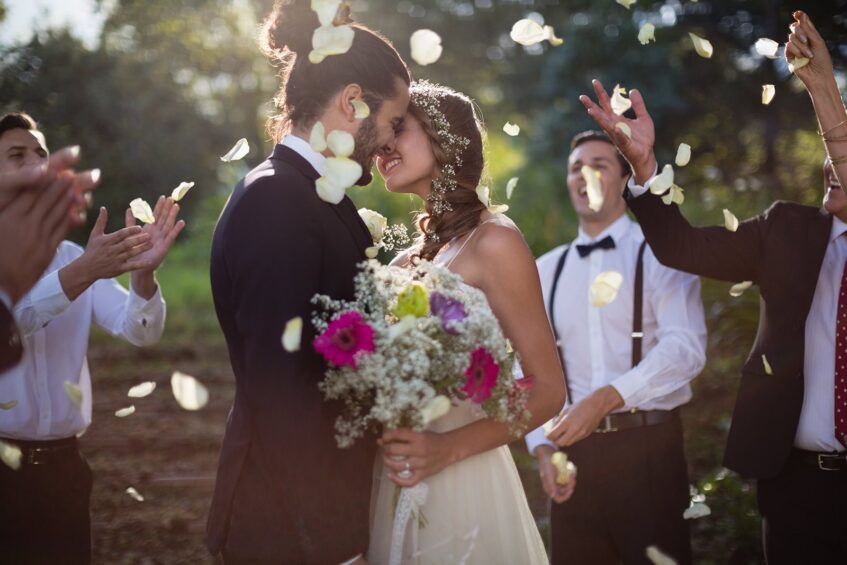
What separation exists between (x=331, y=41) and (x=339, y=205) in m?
0.47

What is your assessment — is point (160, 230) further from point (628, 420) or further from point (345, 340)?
point (628, 420)

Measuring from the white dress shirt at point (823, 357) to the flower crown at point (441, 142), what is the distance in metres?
0.78

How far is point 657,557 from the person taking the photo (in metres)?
3.58

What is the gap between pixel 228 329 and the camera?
239cm

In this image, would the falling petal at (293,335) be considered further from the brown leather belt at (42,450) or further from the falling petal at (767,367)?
the falling petal at (767,367)

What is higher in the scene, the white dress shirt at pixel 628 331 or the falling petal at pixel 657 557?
the white dress shirt at pixel 628 331

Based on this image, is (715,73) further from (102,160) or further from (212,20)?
(212,20)

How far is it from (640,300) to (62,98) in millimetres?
14718

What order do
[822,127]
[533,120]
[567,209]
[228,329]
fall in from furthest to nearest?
[533,120], [567,209], [822,127], [228,329]

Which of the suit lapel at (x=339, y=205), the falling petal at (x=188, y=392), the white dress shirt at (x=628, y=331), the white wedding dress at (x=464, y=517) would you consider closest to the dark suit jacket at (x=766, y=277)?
the white dress shirt at (x=628, y=331)

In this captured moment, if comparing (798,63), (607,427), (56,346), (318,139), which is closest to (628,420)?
(607,427)

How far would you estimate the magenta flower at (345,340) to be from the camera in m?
2.11

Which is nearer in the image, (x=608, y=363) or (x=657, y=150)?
(x=608, y=363)

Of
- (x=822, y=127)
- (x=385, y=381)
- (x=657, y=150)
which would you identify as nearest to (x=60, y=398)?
(x=385, y=381)
